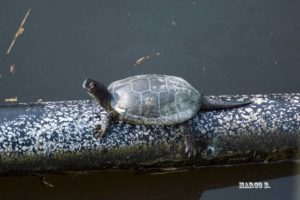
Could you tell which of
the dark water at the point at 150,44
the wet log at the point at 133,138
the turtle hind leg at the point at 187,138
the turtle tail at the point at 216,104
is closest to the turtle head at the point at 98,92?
the wet log at the point at 133,138

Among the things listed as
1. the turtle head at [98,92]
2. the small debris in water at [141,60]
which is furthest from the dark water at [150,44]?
the turtle head at [98,92]

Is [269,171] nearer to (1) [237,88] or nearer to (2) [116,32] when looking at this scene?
(1) [237,88]

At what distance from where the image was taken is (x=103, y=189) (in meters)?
3.94

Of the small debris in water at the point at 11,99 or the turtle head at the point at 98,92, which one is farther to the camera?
the small debris in water at the point at 11,99

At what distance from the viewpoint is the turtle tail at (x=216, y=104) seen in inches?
146

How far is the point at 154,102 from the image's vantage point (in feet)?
11.7

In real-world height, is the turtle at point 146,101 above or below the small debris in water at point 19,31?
below

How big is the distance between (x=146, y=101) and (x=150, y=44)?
1.55 metres

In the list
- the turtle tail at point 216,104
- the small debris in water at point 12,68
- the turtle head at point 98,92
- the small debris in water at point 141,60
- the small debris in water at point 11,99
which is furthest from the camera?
the small debris in water at point 141,60

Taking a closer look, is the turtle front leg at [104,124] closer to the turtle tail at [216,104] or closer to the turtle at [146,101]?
the turtle at [146,101]

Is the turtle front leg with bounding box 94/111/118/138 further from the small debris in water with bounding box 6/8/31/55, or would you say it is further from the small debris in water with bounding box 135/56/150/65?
the small debris in water with bounding box 6/8/31/55

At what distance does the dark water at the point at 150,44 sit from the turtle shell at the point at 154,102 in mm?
1096

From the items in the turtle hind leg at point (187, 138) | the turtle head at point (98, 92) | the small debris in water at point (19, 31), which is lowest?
the turtle hind leg at point (187, 138)

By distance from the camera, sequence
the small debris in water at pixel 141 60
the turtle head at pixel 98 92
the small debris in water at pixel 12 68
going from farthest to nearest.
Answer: the small debris in water at pixel 141 60 → the small debris in water at pixel 12 68 → the turtle head at pixel 98 92
